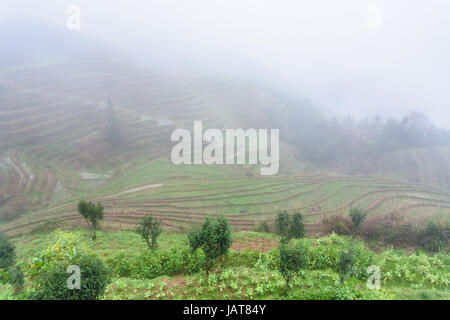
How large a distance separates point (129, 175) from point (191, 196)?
58.6ft

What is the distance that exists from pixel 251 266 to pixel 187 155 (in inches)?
1798

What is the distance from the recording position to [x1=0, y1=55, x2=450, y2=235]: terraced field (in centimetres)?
3178

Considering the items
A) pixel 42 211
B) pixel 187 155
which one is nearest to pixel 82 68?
pixel 187 155

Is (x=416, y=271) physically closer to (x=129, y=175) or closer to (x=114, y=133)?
(x=129, y=175)

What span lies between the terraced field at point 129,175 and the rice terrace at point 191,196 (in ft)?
1.20

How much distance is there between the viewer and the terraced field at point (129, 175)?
3178cm

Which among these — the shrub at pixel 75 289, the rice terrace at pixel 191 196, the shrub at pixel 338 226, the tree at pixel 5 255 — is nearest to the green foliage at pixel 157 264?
the rice terrace at pixel 191 196

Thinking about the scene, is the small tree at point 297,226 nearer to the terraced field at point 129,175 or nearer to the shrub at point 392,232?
the shrub at point 392,232

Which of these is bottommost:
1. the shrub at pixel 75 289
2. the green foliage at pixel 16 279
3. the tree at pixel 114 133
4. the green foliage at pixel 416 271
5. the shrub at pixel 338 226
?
the shrub at pixel 338 226

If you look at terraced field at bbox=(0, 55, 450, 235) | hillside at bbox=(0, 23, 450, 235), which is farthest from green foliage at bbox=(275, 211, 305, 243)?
hillside at bbox=(0, 23, 450, 235)

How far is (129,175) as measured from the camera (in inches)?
1756

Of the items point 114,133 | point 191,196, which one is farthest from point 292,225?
point 114,133

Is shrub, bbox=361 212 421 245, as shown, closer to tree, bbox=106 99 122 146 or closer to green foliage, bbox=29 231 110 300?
green foliage, bbox=29 231 110 300
